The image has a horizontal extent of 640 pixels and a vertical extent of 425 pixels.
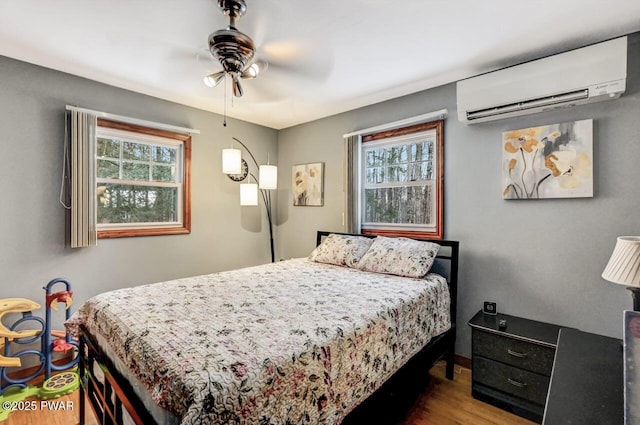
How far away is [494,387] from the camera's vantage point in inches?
80.0

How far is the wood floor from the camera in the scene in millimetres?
1851

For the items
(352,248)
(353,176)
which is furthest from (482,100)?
(352,248)

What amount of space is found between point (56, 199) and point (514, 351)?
3796 mm

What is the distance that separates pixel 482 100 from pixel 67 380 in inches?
155

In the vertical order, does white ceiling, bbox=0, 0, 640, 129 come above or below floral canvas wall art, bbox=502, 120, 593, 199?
above

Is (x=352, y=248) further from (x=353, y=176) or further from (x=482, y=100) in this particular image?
(x=482, y=100)

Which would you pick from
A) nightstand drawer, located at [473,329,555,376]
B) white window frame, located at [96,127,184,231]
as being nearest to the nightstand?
nightstand drawer, located at [473,329,555,376]

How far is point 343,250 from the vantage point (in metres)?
2.92

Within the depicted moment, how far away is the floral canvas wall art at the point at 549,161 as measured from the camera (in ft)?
6.59

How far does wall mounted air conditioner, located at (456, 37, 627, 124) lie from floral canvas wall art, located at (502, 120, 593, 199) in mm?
180

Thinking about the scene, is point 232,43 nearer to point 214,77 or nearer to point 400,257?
point 214,77

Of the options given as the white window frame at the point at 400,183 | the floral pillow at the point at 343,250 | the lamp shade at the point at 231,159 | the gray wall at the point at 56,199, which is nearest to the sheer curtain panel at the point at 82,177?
the gray wall at the point at 56,199

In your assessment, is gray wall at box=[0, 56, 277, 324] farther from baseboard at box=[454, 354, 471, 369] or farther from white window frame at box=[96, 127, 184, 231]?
baseboard at box=[454, 354, 471, 369]

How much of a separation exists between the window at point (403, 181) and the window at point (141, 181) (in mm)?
2101
